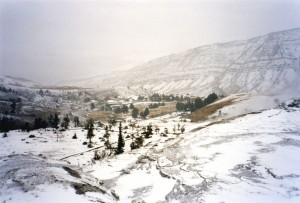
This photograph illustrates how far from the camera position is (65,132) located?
5106 centimetres

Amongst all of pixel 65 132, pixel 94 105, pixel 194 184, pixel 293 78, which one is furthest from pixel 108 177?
pixel 293 78

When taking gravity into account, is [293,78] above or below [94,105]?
above

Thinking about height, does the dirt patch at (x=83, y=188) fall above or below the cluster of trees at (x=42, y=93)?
below

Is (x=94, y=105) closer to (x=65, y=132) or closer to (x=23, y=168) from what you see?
(x=65, y=132)

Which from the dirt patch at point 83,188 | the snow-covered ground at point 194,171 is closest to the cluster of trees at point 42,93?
the snow-covered ground at point 194,171

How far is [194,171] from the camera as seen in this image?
66.4 feet

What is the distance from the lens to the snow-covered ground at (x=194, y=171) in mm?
13797

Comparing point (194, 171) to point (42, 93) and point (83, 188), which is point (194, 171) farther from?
point (42, 93)

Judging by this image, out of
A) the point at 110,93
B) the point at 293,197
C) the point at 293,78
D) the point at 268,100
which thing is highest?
the point at 293,78

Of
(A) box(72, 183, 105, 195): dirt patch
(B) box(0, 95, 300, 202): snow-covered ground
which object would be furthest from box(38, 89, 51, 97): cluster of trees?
(A) box(72, 183, 105, 195): dirt patch

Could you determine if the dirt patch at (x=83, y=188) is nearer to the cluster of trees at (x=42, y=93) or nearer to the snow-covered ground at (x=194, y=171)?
the snow-covered ground at (x=194, y=171)

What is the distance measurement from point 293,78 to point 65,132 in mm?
170094

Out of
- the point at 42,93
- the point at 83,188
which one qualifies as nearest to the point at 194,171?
the point at 83,188

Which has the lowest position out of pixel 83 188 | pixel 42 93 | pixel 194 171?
pixel 194 171
